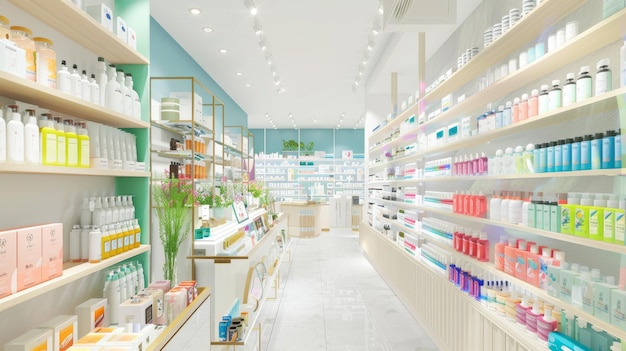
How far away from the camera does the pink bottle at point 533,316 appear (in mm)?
2107

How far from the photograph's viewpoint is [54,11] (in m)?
1.91

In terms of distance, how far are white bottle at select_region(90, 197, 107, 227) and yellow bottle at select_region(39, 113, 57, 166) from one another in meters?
0.58

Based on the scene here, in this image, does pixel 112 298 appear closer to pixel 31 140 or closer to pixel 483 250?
pixel 31 140

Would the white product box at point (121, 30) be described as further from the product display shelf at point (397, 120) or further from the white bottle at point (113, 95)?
the product display shelf at point (397, 120)

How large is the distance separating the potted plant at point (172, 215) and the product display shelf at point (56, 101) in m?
0.75

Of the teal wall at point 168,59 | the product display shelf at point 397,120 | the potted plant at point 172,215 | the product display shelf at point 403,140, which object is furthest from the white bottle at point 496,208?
the teal wall at point 168,59

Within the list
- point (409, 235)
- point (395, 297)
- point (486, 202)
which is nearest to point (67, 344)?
point (486, 202)

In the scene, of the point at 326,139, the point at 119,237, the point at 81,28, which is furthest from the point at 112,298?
the point at 326,139

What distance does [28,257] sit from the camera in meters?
1.60

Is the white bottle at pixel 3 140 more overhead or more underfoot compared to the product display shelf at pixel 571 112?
more underfoot

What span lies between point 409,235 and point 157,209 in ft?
10.4

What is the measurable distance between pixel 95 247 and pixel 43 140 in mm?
727

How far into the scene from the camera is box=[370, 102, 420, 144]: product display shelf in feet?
15.8

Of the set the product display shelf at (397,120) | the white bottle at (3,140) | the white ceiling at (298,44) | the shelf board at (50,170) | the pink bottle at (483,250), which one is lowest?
the pink bottle at (483,250)
